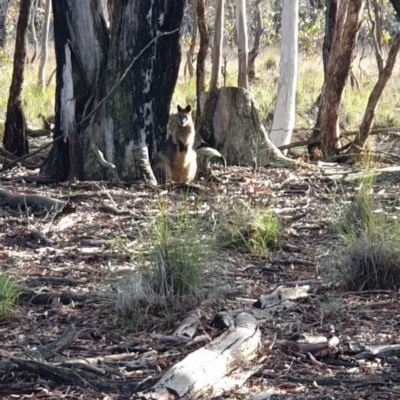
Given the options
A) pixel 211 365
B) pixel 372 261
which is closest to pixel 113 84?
pixel 372 261

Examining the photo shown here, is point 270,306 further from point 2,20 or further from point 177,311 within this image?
point 2,20

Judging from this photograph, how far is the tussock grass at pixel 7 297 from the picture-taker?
220 inches

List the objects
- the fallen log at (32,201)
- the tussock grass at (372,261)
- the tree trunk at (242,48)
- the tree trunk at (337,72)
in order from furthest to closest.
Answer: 1. the tree trunk at (242,48)
2. the tree trunk at (337,72)
3. the fallen log at (32,201)
4. the tussock grass at (372,261)

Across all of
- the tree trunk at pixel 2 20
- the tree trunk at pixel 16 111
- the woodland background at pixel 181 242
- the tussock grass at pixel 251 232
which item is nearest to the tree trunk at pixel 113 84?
the woodland background at pixel 181 242

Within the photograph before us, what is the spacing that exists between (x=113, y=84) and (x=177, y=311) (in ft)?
16.6

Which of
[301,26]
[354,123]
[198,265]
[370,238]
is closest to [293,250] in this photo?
[370,238]

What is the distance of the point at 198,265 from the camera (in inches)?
236

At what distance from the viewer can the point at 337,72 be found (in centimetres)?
1266

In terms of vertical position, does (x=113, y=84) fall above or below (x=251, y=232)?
above

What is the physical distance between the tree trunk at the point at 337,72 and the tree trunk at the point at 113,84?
2.89 metres

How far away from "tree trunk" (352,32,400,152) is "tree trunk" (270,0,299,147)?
5.34 feet

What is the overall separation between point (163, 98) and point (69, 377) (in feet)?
20.7

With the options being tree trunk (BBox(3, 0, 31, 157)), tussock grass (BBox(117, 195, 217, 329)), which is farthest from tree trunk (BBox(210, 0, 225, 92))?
tussock grass (BBox(117, 195, 217, 329))

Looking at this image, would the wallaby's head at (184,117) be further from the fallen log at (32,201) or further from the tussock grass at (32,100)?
the tussock grass at (32,100)
